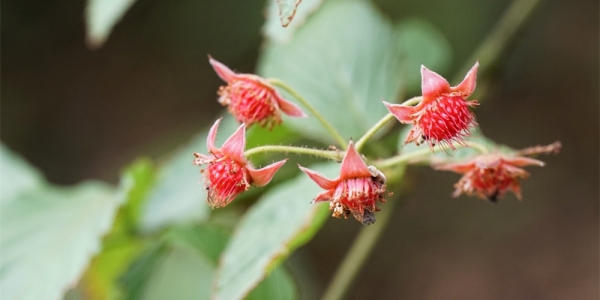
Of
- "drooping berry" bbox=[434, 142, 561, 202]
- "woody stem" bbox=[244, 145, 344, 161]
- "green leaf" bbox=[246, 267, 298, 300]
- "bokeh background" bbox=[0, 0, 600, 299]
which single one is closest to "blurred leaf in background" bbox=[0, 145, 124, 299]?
"green leaf" bbox=[246, 267, 298, 300]

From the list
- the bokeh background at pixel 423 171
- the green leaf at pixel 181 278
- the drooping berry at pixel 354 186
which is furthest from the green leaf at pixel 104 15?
the bokeh background at pixel 423 171

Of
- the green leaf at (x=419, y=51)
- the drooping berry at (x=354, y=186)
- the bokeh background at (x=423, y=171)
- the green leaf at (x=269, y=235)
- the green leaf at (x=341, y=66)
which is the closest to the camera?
the drooping berry at (x=354, y=186)

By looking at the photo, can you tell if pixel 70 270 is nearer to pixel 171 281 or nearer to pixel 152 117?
pixel 171 281

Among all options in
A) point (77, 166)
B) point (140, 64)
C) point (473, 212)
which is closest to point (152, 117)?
point (140, 64)

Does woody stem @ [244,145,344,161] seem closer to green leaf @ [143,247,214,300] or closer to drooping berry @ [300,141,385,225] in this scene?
drooping berry @ [300,141,385,225]

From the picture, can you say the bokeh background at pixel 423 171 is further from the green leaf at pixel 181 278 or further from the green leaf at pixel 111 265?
the green leaf at pixel 111 265

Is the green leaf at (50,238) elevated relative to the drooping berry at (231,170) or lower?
lower

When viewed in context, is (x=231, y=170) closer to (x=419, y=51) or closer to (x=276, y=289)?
(x=276, y=289)

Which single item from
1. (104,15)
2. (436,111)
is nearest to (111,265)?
(104,15)
